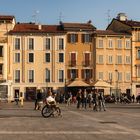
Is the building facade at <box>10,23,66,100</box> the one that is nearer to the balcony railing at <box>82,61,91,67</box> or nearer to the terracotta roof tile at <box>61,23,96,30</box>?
the terracotta roof tile at <box>61,23,96,30</box>

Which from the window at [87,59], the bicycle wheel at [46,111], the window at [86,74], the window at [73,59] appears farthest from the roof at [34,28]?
the bicycle wheel at [46,111]

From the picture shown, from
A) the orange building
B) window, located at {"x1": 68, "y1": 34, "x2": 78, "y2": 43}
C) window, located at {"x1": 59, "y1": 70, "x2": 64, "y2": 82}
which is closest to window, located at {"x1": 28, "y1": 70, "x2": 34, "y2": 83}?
window, located at {"x1": 59, "y1": 70, "x2": 64, "y2": 82}

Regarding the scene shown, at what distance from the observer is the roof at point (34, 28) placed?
91.3 metres

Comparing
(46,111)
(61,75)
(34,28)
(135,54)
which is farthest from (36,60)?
(46,111)

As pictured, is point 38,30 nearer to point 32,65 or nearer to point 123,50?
point 32,65

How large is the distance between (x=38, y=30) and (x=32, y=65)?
601cm

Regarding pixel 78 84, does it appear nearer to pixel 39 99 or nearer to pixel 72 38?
pixel 72 38

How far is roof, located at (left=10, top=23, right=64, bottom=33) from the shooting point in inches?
3594

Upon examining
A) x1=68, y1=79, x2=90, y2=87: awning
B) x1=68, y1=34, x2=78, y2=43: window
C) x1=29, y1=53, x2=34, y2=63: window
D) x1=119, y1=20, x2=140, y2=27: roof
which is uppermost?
x1=119, y1=20, x2=140, y2=27: roof

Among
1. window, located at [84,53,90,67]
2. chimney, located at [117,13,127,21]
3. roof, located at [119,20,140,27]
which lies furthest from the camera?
chimney, located at [117,13,127,21]

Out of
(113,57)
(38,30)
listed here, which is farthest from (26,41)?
(113,57)

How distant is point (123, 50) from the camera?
3730 inches

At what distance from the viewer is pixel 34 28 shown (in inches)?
3684

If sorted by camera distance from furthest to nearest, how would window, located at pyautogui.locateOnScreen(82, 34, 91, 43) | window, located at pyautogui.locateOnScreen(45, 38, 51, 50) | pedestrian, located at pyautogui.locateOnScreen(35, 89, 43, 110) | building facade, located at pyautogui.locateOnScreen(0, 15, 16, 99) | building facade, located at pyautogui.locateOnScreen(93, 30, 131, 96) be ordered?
1. building facade, located at pyautogui.locateOnScreen(93, 30, 131, 96)
2. window, located at pyautogui.locateOnScreen(82, 34, 91, 43)
3. window, located at pyautogui.locateOnScreen(45, 38, 51, 50)
4. building facade, located at pyautogui.locateOnScreen(0, 15, 16, 99)
5. pedestrian, located at pyautogui.locateOnScreen(35, 89, 43, 110)
